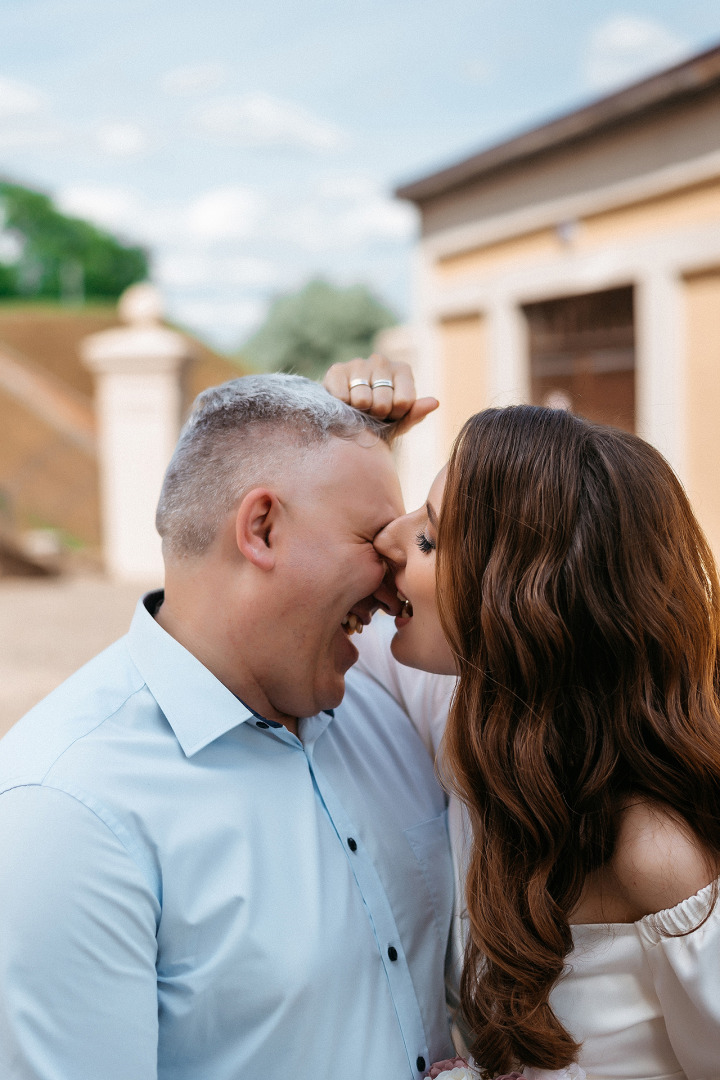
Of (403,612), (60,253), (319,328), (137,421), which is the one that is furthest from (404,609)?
(60,253)

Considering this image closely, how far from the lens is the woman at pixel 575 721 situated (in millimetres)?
1957

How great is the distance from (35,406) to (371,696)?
28380 millimetres

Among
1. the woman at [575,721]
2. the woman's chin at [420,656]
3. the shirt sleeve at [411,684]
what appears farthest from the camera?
the shirt sleeve at [411,684]

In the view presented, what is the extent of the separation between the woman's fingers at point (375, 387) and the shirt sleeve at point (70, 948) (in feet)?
3.86

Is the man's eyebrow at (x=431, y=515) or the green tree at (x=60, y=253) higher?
the green tree at (x=60, y=253)

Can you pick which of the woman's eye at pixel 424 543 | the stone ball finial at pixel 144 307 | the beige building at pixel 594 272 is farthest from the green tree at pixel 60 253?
the woman's eye at pixel 424 543

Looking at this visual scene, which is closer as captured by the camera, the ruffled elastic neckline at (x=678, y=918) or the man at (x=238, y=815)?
the man at (x=238, y=815)

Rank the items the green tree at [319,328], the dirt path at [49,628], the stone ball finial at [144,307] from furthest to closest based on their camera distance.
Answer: the green tree at [319,328] → the stone ball finial at [144,307] → the dirt path at [49,628]

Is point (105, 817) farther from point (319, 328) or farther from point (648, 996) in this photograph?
point (319, 328)

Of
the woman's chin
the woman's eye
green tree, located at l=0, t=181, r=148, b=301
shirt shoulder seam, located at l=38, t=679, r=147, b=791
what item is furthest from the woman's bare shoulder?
green tree, located at l=0, t=181, r=148, b=301

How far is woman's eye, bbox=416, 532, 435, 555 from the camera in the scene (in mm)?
2209

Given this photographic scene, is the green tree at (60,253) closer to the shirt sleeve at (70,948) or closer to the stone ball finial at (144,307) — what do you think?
the stone ball finial at (144,307)

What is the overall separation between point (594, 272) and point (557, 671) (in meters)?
8.44

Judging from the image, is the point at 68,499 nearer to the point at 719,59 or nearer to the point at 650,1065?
the point at 719,59
